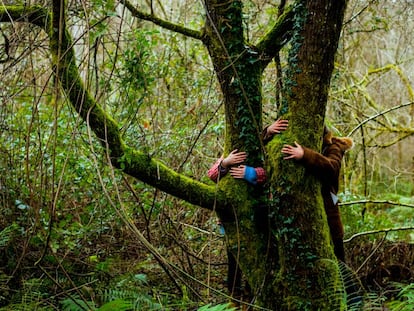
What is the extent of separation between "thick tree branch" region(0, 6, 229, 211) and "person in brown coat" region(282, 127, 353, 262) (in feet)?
2.59

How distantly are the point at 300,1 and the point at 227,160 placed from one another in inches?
61.0

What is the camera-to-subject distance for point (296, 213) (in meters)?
4.69

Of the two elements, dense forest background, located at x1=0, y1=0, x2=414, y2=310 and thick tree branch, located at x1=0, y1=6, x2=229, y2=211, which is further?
dense forest background, located at x1=0, y1=0, x2=414, y2=310

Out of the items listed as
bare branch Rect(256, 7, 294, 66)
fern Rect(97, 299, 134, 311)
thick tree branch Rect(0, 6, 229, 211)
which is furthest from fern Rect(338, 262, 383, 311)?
bare branch Rect(256, 7, 294, 66)

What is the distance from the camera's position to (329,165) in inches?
186

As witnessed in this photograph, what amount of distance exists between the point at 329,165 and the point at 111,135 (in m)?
1.90

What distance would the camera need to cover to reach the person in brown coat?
4.65 metres

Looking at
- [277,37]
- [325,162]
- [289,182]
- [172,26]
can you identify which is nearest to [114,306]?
[289,182]

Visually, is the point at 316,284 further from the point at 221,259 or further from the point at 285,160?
the point at 221,259

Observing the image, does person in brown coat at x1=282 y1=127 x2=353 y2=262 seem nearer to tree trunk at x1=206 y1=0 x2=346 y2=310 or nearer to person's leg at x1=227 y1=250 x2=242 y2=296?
tree trunk at x1=206 y1=0 x2=346 y2=310

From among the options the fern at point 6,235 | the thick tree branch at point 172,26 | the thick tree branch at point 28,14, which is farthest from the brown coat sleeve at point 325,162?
the fern at point 6,235

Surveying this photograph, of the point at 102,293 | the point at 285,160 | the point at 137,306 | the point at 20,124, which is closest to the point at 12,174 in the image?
the point at 20,124

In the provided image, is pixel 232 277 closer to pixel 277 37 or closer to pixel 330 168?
pixel 330 168

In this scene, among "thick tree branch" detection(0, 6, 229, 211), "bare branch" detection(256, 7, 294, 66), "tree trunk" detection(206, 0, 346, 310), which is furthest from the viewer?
"bare branch" detection(256, 7, 294, 66)
